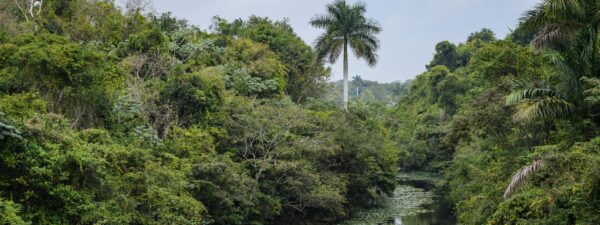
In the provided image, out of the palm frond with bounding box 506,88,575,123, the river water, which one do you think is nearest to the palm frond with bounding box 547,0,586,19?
the palm frond with bounding box 506,88,575,123

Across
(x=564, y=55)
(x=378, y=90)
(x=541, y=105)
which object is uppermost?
(x=378, y=90)

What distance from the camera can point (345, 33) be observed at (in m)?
36.0

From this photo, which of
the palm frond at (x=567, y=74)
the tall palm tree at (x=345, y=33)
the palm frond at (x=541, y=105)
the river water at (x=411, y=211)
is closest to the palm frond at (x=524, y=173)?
the palm frond at (x=541, y=105)

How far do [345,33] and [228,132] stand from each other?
14895mm

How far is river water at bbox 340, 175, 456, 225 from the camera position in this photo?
28844 millimetres

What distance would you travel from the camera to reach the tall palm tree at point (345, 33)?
117 ft

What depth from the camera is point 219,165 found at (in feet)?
64.2

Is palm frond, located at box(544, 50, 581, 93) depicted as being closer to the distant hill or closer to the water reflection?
the water reflection

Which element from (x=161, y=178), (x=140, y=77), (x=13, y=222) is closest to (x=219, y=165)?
(x=161, y=178)

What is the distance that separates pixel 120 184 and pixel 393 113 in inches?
2242

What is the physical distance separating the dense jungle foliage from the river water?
1.12 metres

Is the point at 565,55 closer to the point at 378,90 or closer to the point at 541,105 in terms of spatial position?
the point at 541,105

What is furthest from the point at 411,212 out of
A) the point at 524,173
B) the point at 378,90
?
the point at 378,90

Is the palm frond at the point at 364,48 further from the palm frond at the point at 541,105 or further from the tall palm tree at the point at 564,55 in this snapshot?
the palm frond at the point at 541,105
